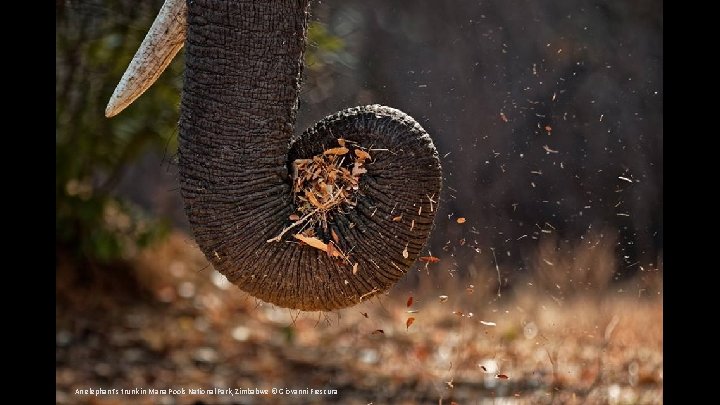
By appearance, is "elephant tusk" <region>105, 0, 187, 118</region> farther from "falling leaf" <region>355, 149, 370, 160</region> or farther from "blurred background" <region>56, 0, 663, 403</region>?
"falling leaf" <region>355, 149, 370, 160</region>

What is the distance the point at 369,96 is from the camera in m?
11.2

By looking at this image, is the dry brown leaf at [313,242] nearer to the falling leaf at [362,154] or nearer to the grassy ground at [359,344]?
the falling leaf at [362,154]

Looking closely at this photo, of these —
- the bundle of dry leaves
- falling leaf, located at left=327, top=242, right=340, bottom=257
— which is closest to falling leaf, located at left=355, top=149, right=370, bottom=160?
the bundle of dry leaves

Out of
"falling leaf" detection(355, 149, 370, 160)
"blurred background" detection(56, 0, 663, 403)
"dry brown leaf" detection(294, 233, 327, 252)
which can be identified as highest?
"blurred background" detection(56, 0, 663, 403)

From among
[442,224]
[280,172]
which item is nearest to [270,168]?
[280,172]

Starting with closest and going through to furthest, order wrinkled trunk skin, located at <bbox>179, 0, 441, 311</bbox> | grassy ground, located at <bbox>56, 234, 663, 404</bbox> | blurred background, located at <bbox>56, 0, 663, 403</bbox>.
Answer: wrinkled trunk skin, located at <bbox>179, 0, 441, 311</bbox> < grassy ground, located at <bbox>56, 234, 663, 404</bbox> < blurred background, located at <bbox>56, 0, 663, 403</bbox>

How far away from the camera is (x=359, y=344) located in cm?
887

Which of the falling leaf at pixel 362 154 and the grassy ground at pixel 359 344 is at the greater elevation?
the grassy ground at pixel 359 344

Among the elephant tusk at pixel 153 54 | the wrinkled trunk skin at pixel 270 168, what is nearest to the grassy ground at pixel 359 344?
the wrinkled trunk skin at pixel 270 168

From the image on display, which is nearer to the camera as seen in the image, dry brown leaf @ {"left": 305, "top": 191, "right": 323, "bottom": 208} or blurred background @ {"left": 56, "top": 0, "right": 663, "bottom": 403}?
dry brown leaf @ {"left": 305, "top": 191, "right": 323, "bottom": 208}

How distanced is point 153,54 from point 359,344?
5334mm

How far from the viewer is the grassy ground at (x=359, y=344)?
711 centimetres

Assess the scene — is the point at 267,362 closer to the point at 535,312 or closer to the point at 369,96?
the point at 535,312

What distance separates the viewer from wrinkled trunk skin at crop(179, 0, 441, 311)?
373 centimetres
